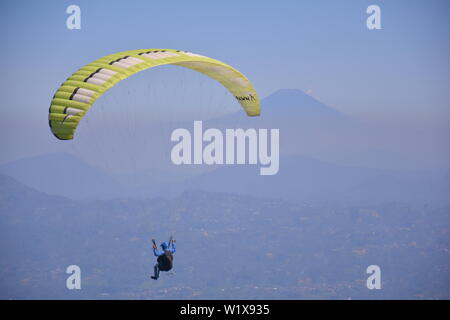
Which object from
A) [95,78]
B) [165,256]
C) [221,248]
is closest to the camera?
[95,78]

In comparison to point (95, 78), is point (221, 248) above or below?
below

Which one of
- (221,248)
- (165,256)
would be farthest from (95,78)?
(221,248)

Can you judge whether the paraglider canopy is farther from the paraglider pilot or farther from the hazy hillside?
the hazy hillside

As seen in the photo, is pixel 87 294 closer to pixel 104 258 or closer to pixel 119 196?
pixel 104 258

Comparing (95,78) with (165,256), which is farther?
(165,256)

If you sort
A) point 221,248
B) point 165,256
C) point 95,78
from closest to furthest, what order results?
point 95,78 < point 165,256 < point 221,248

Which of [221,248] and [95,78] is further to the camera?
[221,248]

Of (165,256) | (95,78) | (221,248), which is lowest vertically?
(165,256)

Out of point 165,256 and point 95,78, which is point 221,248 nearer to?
point 165,256

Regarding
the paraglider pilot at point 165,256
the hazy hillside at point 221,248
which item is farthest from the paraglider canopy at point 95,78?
the hazy hillside at point 221,248
